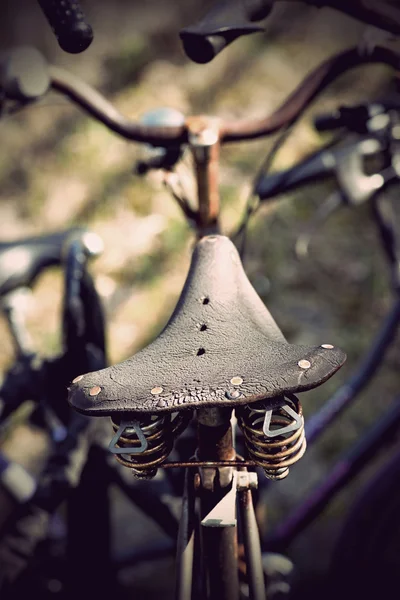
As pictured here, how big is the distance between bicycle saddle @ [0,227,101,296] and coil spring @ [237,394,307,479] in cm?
89

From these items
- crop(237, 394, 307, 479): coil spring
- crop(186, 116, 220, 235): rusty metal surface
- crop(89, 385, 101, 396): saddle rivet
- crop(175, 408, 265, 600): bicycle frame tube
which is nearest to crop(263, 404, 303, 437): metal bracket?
crop(237, 394, 307, 479): coil spring

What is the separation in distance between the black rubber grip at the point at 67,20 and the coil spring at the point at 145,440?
2.17 ft

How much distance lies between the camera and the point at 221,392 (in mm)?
847

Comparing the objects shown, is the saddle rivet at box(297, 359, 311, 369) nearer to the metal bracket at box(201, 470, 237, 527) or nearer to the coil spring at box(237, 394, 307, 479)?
the coil spring at box(237, 394, 307, 479)

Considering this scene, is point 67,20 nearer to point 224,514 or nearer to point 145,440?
point 145,440

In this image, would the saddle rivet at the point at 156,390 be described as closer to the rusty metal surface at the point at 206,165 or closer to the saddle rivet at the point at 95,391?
the saddle rivet at the point at 95,391

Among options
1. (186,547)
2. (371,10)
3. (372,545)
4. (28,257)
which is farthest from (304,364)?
(28,257)

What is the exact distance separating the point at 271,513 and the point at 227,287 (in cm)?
188

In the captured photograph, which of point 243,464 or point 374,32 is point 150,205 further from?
point 243,464

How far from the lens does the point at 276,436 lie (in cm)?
94

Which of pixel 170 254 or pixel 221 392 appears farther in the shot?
pixel 170 254

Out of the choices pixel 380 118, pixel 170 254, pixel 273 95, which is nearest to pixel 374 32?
pixel 380 118

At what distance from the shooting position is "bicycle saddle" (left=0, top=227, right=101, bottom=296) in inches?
63.8

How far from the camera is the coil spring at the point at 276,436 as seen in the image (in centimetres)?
91
